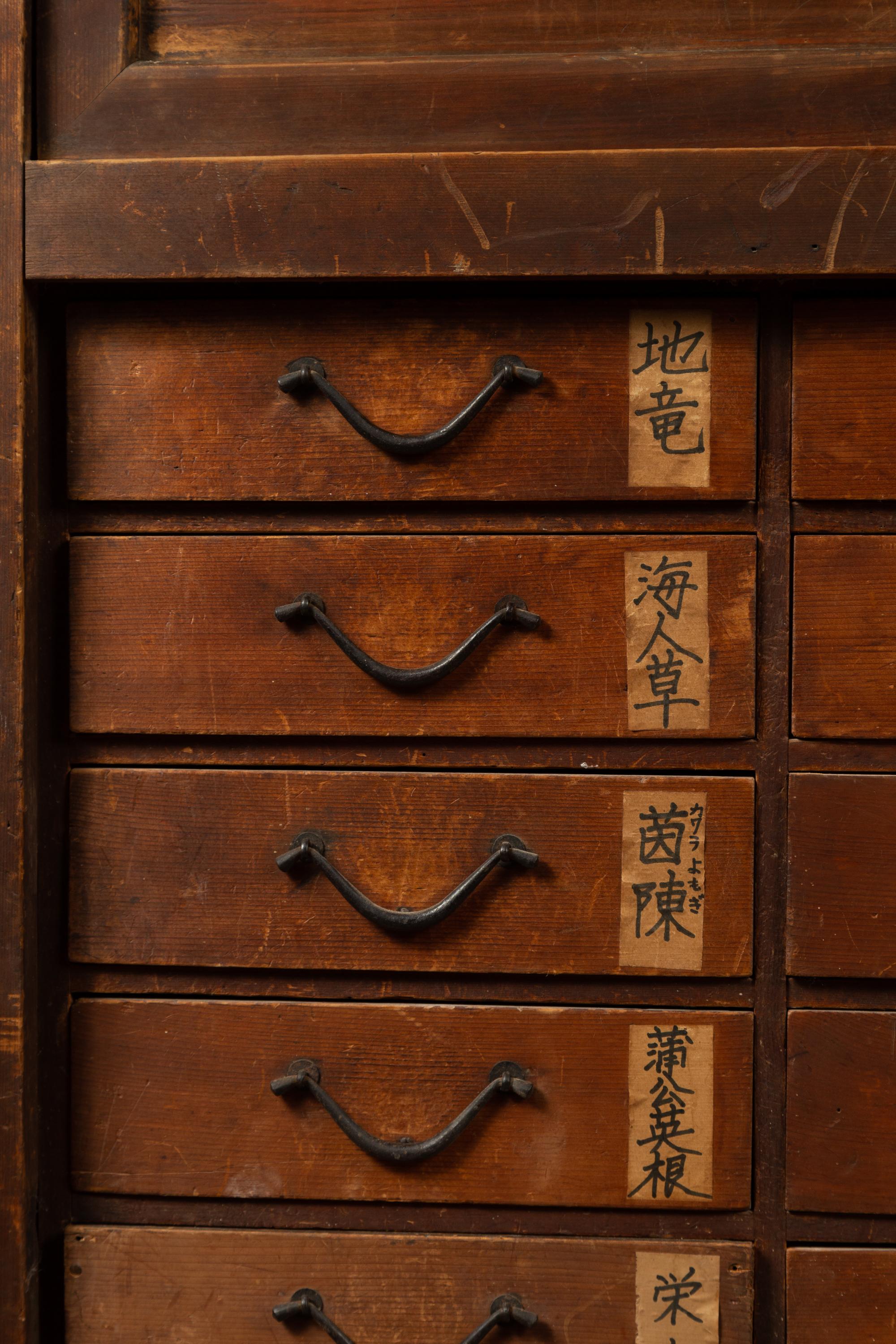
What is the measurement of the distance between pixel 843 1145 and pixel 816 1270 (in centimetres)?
9

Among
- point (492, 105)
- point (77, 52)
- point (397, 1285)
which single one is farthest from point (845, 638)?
point (77, 52)

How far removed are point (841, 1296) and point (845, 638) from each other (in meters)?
0.48

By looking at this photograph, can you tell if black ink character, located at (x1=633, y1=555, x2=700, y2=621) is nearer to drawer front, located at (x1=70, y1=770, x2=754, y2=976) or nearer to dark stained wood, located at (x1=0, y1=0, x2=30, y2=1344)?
Result: drawer front, located at (x1=70, y1=770, x2=754, y2=976)

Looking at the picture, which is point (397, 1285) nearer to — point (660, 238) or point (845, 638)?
point (845, 638)

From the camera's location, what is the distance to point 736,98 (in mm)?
663

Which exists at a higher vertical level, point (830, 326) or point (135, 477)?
point (830, 326)

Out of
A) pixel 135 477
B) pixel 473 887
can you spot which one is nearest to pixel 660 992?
pixel 473 887

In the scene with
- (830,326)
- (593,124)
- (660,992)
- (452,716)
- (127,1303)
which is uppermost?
(593,124)

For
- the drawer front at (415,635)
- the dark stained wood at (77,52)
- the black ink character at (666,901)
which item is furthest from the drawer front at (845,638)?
the dark stained wood at (77,52)

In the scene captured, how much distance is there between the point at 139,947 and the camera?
2.33ft

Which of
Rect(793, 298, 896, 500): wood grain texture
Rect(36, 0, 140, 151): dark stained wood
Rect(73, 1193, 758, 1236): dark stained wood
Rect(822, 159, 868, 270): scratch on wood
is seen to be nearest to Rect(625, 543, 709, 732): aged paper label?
Rect(793, 298, 896, 500): wood grain texture

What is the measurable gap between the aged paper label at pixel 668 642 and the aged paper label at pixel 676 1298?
0.39 metres

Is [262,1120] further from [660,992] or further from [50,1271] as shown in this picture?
[660,992]

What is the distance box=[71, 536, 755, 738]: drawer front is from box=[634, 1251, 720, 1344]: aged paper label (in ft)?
1.27
